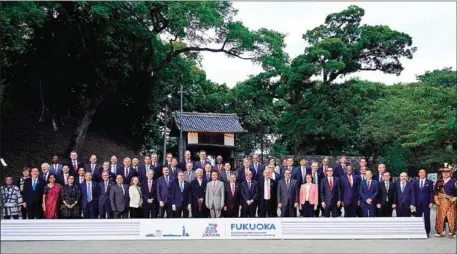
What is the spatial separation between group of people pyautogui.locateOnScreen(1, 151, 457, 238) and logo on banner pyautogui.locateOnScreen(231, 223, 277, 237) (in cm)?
141

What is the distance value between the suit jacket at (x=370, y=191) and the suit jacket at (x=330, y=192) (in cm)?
49

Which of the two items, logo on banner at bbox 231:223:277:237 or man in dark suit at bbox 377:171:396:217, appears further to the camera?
man in dark suit at bbox 377:171:396:217

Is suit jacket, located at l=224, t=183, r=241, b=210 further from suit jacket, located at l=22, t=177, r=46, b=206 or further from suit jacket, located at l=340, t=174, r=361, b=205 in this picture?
suit jacket, located at l=22, t=177, r=46, b=206

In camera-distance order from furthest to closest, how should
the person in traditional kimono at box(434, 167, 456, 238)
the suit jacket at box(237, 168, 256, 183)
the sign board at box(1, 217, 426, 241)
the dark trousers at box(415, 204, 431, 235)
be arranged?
the suit jacket at box(237, 168, 256, 183)
the dark trousers at box(415, 204, 431, 235)
the person in traditional kimono at box(434, 167, 456, 238)
the sign board at box(1, 217, 426, 241)

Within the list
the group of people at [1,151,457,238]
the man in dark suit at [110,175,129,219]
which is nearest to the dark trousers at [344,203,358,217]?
the group of people at [1,151,457,238]

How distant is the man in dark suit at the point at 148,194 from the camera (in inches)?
444

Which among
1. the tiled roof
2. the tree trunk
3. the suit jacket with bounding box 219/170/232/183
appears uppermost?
the tiled roof

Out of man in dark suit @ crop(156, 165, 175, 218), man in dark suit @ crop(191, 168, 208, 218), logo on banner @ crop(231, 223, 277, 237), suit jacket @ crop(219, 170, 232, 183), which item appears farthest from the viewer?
suit jacket @ crop(219, 170, 232, 183)

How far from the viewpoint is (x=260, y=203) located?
11.7 metres

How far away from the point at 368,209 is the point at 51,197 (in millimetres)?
6705

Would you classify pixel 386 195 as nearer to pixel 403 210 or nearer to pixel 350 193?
pixel 403 210

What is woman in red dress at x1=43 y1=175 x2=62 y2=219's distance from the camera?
11008 mm

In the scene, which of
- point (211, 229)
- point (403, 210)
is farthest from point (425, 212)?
point (211, 229)

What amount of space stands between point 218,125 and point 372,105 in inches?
393
